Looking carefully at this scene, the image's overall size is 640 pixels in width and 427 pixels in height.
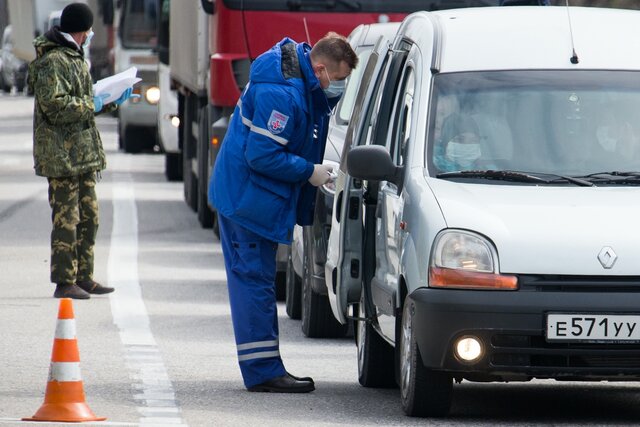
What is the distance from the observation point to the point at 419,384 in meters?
8.07

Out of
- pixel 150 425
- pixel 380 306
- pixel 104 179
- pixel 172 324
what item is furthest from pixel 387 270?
pixel 104 179

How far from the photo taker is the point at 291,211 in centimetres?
916

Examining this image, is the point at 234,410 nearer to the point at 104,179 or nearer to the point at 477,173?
the point at 477,173

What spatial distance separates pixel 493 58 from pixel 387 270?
107 cm

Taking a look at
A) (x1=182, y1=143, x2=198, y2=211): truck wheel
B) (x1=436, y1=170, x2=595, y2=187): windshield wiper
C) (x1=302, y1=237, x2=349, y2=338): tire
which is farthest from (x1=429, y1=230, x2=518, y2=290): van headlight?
(x1=182, y1=143, x2=198, y2=211): truck wheel

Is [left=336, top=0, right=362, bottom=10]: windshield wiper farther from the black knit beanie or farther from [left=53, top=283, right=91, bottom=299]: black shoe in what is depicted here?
[left=53, top=283, right=91, bottom=299]: black shoe

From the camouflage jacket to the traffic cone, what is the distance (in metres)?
5.41

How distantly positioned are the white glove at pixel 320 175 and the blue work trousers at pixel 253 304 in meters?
0.40

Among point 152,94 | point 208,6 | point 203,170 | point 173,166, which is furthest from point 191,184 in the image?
point 152,94

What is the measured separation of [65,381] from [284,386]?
154 centimetres

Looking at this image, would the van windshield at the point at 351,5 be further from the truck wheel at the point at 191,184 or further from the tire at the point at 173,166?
the tire at the point at 173,166

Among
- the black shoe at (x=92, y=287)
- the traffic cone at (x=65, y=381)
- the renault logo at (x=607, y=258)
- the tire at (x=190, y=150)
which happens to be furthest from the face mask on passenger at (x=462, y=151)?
the tire at (x=190, y=150)

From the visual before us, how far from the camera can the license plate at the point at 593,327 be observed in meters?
7.68

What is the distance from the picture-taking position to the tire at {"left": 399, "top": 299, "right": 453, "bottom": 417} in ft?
26.3
